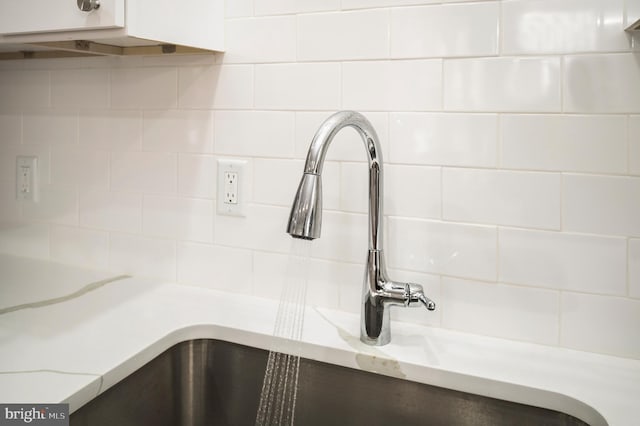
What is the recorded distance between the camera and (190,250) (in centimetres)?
110

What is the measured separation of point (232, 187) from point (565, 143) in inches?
25.6

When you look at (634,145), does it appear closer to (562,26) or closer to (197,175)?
(562,26)

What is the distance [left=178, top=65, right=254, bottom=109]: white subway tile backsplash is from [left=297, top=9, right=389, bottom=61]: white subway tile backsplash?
0.14 metres

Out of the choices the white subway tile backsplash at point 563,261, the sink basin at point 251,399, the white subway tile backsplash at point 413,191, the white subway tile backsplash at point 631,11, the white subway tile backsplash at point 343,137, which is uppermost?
the white subway tile backsplash at point 631,11

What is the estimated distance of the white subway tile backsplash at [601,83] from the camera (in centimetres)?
76

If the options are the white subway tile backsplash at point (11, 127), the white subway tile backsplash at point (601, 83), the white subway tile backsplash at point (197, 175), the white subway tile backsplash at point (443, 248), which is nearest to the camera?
the white subway tile backsplash at point (601, 83)

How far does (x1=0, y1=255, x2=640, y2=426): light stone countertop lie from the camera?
2.26 feet

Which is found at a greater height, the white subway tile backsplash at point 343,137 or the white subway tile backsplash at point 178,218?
the white subway tile backsplash at point 343,137

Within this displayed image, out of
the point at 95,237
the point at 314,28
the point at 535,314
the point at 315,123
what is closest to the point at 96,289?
the point at 95,237

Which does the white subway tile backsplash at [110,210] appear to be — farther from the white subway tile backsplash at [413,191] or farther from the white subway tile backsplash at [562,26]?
the white subway tile backsplash at [562,26]

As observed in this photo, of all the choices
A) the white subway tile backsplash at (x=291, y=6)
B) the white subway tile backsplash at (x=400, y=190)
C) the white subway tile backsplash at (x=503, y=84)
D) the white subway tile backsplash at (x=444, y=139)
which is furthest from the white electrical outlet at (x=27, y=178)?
the white subway tile backsplash at (x=503, y=84)

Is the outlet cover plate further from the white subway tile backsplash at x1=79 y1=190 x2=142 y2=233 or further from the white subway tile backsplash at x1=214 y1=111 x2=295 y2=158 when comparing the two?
the white subway tile backsplash at x1=79 y1=190 x2=142 y2=233

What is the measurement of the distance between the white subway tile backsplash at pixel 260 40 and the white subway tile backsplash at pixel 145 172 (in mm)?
277

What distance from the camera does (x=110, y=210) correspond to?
118 cm
